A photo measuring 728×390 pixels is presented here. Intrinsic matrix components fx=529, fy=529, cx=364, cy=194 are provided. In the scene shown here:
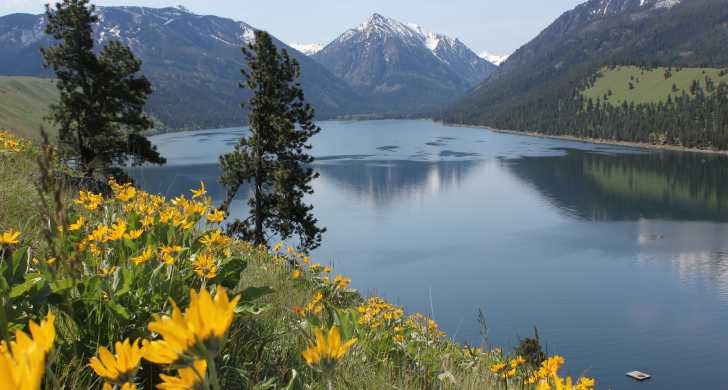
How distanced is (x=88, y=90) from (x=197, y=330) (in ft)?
78.5

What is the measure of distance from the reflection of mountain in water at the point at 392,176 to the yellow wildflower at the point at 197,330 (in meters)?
77.0

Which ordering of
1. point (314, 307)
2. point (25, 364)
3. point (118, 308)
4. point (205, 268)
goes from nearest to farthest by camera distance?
point (25, 364) < point (118, 308) < point (205, 268) < point (314, 307)

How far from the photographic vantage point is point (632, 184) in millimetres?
89438

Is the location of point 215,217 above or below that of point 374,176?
above

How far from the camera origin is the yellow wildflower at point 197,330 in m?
0.98

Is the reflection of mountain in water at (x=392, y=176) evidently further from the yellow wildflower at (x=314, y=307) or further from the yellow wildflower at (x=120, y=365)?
the yellow wildflower at (x=120, y=365)

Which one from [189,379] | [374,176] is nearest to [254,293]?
[189,379]

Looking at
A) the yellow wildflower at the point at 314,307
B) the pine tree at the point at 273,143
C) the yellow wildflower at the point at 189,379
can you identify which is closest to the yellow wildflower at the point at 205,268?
the yellow wildflower at the point at 314,307

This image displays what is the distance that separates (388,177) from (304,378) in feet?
318

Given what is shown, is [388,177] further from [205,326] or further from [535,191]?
[205,326]

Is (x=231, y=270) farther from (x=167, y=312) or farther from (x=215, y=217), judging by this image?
(x=167, y=312)

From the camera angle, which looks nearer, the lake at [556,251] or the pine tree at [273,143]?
the pine tree at [273,143]

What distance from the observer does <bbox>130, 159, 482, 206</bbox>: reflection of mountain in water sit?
82.0m

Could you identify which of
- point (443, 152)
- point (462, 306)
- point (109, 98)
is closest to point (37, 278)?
point (109, 98)
